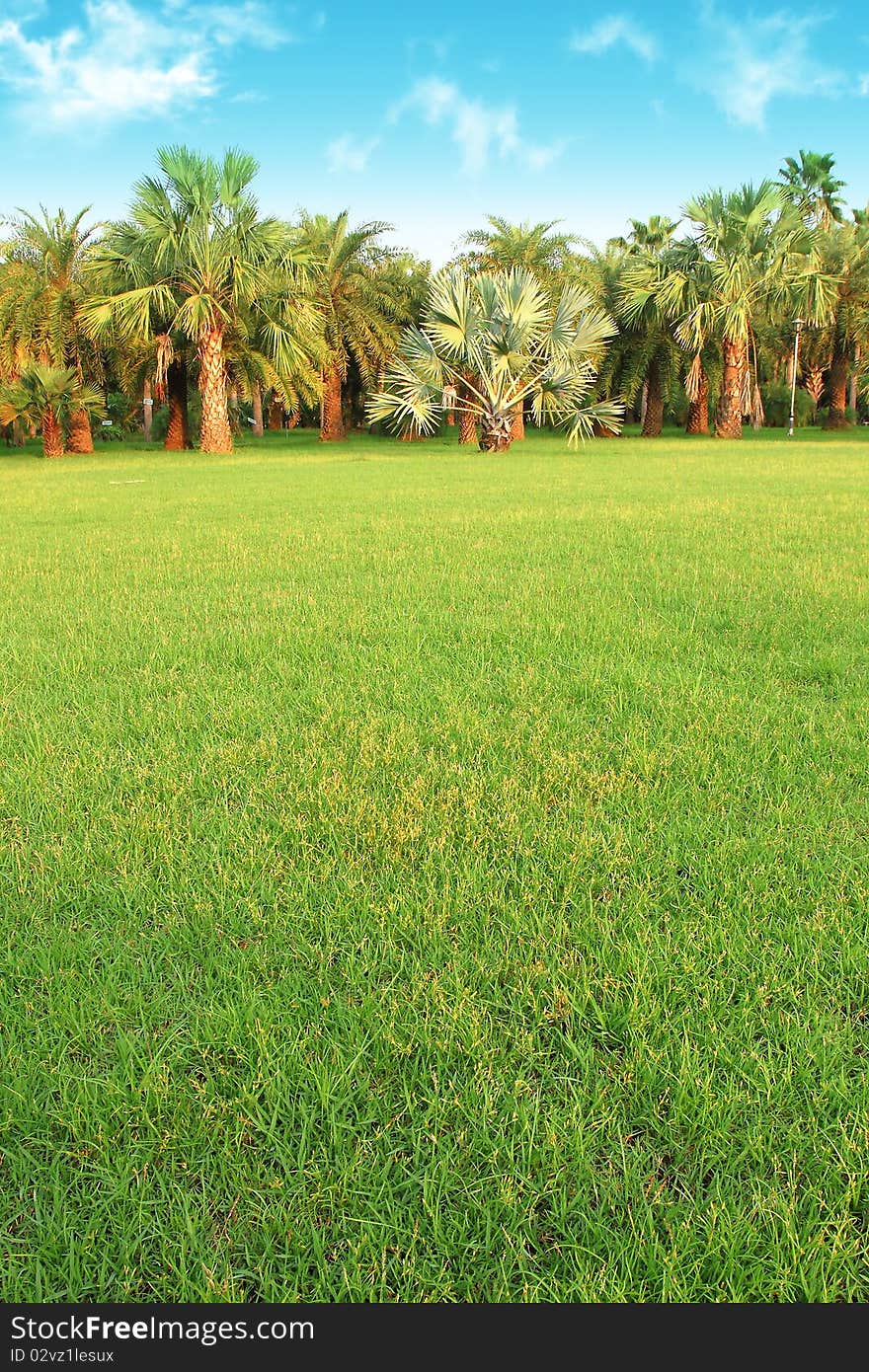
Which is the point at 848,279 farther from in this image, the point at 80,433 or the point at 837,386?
the point at 80,433

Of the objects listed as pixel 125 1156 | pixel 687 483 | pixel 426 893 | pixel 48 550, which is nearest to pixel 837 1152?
pixel 426 893

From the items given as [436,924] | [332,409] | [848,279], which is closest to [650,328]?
[848,279]

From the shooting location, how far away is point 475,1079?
1856mm

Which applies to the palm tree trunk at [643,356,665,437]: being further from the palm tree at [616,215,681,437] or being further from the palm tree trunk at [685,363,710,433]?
the palm tree trunk at [685,363,710,433]

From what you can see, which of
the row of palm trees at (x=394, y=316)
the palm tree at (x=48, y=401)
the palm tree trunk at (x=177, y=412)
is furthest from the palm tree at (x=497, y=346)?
the palm tree trunk at (x=177, y=412)

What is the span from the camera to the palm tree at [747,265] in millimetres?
25969

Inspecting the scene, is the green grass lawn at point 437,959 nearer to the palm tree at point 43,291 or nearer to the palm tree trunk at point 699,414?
the palm tree at point 43,291

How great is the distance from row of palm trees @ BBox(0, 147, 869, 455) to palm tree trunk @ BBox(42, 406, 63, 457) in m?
0.06

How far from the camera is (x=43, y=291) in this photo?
25.7m

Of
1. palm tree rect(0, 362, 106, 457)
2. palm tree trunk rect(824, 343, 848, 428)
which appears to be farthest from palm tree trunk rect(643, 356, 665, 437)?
palm tree rect(0, 362, 106, 457)

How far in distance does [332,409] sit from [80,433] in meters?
8.90

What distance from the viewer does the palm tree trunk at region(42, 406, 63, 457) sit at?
83.0 feet

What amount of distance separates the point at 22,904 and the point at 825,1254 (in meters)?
2.22
